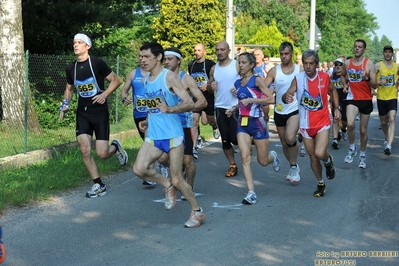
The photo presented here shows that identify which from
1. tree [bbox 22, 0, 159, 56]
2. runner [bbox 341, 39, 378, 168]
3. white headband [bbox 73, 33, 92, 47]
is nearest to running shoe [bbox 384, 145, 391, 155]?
runner [bbox 341, 39, 378, 168]

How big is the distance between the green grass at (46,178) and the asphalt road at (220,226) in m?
0.21

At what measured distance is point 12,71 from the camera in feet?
41.2

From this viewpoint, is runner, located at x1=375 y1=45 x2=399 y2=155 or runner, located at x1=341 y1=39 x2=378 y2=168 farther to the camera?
runner, located at x1=375 y1=45 x2=399 y2=155

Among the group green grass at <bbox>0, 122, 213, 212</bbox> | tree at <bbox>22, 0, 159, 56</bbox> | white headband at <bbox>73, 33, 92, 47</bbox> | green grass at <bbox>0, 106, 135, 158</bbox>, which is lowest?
green grass at <bbox>0, 122, 213, 212</bbox>

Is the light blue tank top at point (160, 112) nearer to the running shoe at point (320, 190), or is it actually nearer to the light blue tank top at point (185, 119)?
the light blue tank top at point (185, 119)

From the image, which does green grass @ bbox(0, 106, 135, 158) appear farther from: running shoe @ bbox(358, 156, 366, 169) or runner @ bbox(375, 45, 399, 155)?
runner @ bbox(375, 45, 399, 155)

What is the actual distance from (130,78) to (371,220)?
3.97m

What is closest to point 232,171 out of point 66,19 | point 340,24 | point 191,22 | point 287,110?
point 287,110

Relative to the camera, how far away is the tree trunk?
12.6 meters

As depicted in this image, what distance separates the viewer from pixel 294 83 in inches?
364

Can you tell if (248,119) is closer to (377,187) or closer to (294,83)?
(294,83)

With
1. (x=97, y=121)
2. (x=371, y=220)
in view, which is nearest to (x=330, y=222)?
(x=371, y=220)

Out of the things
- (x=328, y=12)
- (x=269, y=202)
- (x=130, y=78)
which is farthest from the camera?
(x=328, y=12)

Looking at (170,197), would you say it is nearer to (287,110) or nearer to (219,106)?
(287,110)
